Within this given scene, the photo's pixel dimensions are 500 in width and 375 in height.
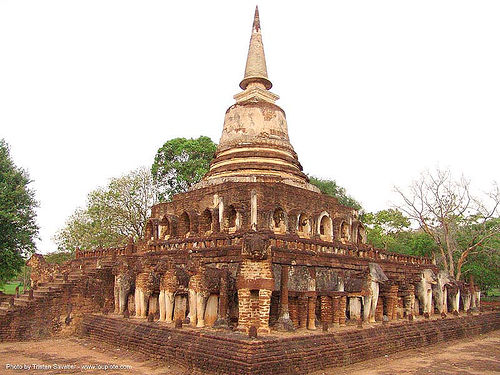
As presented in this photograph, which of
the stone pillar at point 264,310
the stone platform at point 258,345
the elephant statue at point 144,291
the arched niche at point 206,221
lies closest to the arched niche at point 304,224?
the arched niche at point 206,221

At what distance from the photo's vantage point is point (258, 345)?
32.9 feet

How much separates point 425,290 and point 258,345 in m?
11.6

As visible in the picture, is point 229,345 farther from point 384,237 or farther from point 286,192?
point 384,237

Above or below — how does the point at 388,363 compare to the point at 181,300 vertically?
below

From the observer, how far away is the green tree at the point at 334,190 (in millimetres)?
42000

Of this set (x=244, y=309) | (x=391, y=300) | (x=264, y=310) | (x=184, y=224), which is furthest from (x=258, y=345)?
(x=184, y=224)

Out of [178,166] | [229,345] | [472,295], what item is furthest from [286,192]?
[178,166]

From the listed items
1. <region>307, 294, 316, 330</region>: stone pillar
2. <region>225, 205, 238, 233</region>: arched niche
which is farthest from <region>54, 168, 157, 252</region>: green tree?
<region>307, 294, 316, 330</region>: stone pillar

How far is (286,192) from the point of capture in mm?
19547

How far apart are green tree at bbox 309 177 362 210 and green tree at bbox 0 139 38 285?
2488 cm

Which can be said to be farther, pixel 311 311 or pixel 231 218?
pixel 231 218

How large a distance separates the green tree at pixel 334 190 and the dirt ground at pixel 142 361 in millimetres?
26225

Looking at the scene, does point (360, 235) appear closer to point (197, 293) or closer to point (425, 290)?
point (425, 290)

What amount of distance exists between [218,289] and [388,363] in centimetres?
534
